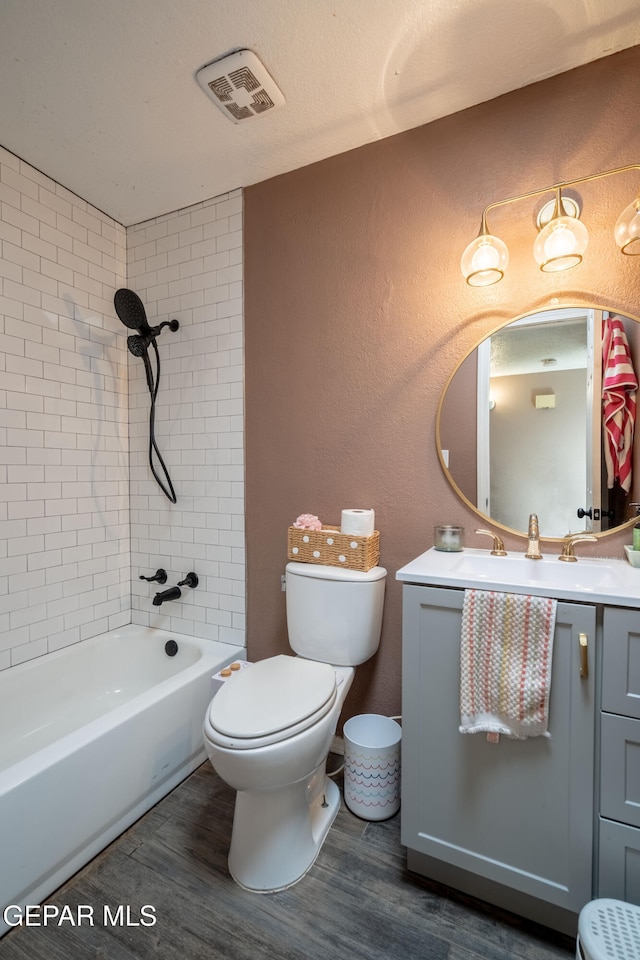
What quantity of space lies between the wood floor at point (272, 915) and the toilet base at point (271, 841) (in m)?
0.03

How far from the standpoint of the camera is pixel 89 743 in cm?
126

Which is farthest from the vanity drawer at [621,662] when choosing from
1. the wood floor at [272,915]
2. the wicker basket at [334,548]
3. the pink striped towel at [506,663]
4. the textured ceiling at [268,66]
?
the textured ceiling at [268,66]

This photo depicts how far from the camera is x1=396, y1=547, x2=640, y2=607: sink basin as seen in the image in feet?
3.26

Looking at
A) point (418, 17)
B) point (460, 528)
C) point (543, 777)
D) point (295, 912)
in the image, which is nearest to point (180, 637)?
point (295, 912)

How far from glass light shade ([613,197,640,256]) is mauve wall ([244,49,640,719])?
0.26 feet

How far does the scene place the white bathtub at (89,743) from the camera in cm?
113

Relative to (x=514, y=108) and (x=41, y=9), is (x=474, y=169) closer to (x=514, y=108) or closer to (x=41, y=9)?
(x=514, y=108)

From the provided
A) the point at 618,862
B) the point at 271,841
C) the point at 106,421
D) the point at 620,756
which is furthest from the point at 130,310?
Answer: the point at 618,862

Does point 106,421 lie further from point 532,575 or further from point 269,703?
point 532,575

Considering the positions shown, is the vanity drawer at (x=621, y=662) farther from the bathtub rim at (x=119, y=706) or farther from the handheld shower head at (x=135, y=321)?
the handheld shower head at (x=135, y=321)

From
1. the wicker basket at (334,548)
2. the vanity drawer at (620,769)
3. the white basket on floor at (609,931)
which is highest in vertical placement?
the wicker basket at (334,548)

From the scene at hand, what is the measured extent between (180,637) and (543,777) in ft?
5.28

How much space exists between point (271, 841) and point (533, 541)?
1204mm

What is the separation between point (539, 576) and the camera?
1321 millimetres
